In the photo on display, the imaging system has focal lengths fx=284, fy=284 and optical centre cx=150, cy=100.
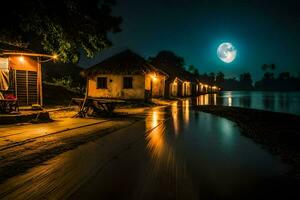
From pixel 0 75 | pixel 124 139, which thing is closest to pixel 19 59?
pixel 0 75

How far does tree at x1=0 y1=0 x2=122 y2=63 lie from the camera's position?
10945 millimetres

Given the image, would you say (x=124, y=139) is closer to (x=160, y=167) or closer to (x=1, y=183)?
(x=160, y=167)

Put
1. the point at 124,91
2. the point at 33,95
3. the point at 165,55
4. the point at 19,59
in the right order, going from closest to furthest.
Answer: the point at 19,59 → the point at 33,95 → the point at 124,91 → the point at 165,55

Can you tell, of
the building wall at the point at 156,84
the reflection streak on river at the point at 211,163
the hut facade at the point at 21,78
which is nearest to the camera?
the reflection streak on river at the point at 211,163

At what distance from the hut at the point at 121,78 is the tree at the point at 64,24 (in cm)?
1677

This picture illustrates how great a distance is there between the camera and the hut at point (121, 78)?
33094mm

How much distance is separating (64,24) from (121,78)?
2074cm

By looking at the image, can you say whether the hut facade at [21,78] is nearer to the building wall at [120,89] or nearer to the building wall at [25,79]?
the building wall at [25,79]

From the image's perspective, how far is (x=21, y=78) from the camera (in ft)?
60.9

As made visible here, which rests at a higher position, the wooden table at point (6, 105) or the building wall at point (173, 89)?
the building wall at point (173, 89)

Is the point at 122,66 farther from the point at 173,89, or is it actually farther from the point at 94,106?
the point at 173,89

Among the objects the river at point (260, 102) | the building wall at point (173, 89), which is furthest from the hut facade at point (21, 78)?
the building wall at point (173, 89)

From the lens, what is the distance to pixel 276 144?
916cm

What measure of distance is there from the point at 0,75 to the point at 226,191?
15.5 m
